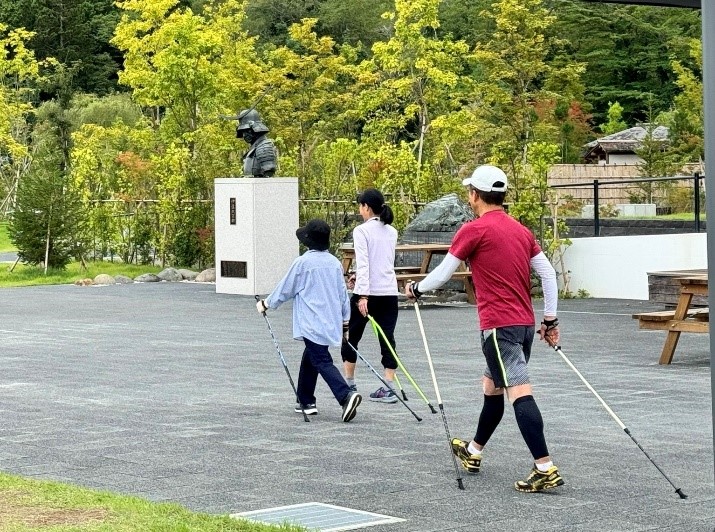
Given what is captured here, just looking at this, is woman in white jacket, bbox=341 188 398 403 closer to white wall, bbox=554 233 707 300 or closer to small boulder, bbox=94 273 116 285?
white wall, bbox=554 233 707 300

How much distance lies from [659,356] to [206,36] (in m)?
19.0

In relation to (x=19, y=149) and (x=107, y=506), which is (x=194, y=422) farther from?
(x=19, y=149)

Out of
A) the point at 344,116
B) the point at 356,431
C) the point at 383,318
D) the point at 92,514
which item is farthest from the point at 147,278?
the point at 92,514

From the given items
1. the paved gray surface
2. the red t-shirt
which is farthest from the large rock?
the red t-shirt

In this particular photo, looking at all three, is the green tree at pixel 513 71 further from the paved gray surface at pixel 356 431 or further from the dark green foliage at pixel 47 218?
the paved gray surface at pixel 356 431

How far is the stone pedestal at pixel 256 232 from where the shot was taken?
22672 millimetres

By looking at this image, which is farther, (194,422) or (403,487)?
(194,422)

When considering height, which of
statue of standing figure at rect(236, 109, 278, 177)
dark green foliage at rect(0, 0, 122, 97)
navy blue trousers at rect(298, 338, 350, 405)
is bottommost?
navy blue trousers at rect(298, 338, 350, 405)

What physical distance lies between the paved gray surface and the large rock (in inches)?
244

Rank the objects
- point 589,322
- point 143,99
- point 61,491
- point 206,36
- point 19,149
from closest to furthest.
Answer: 1. point 61,491
2. point 589,322
3. point 206,36
4. point 143,99
5. point 19,149

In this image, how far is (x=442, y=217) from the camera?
23.0m

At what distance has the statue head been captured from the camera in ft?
76.4

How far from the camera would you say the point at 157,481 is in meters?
7.75

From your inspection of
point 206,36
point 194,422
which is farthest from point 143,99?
point 194,422
